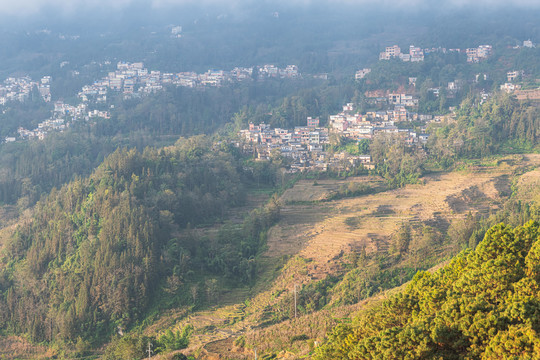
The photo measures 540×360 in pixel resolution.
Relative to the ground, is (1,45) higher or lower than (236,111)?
higher

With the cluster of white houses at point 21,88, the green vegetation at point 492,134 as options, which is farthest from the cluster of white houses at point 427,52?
the cluster of white houses at point 21,88

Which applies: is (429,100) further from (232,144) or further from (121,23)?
(121,23)

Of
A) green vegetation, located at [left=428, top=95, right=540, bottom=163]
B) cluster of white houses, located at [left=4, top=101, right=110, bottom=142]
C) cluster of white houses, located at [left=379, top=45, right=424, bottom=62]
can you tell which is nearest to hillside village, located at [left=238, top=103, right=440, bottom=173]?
green vegetation, located at [left=428, top=95, right=540, bottom=163]

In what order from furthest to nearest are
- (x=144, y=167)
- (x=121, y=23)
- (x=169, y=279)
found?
(x=121, y=23)
(x=144, y=167)
(x=169, y=279)

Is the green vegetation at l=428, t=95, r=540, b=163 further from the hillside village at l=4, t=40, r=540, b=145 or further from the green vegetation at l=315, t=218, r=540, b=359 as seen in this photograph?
the green vegetation at l=315, t=218, r=540, b=359

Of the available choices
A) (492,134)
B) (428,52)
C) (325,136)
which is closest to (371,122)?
(325,136)

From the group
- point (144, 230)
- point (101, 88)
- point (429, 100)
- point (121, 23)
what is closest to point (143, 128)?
point (101, 88)
